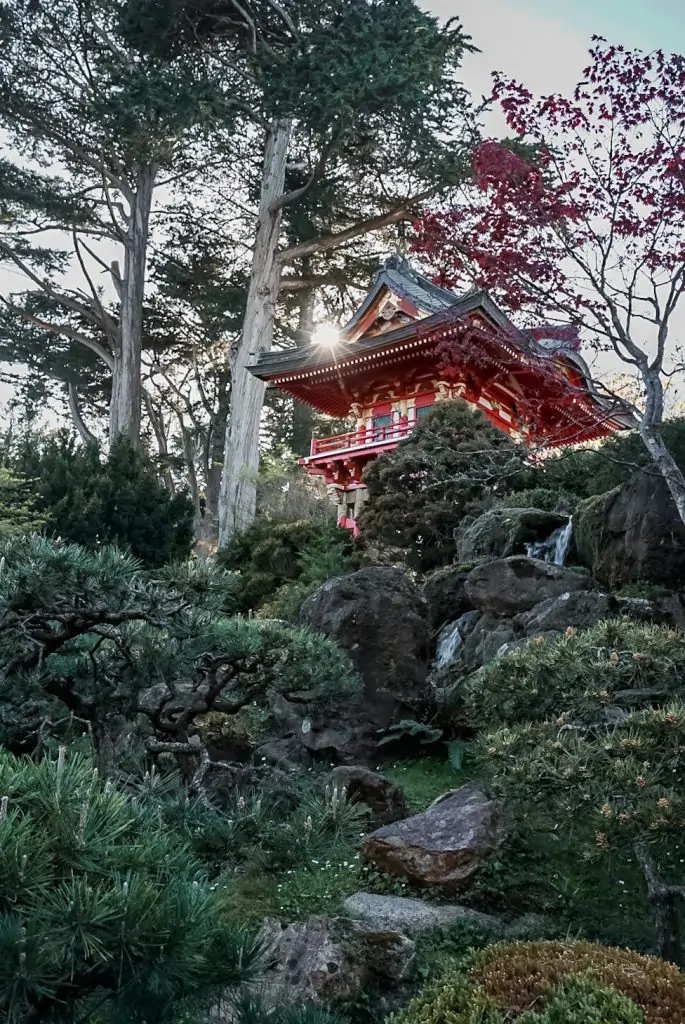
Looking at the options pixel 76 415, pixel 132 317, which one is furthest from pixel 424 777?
pixel 76 415

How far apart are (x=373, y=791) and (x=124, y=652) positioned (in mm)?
1904

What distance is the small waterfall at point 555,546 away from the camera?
10.2 m

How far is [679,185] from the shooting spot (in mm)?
6449

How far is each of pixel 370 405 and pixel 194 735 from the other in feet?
49.1

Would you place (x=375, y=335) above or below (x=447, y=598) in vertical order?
above

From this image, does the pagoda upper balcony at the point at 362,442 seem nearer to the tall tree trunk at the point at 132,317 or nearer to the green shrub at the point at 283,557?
the green shrub at the point at 283,557

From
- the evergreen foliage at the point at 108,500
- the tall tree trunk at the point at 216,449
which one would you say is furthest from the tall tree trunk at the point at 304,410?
the evergreen foliage at the point at 108,500

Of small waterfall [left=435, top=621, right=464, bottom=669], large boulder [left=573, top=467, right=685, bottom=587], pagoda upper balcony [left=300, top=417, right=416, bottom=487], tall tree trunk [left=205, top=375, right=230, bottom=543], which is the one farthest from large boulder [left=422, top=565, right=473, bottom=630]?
tall tree trunk [left=205, top=375, right=230, bottom=543]

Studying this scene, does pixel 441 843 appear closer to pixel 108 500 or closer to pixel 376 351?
A: pixel 108 500

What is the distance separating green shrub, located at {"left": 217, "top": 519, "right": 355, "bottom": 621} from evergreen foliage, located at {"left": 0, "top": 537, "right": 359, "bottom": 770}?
7.72 meters

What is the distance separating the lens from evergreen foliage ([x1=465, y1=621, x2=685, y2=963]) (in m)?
3.56

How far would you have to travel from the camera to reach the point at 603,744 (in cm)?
384

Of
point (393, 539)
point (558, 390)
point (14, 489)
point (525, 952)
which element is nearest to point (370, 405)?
point (393, 539)

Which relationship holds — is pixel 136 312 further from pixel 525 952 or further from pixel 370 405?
pixel 525 952
